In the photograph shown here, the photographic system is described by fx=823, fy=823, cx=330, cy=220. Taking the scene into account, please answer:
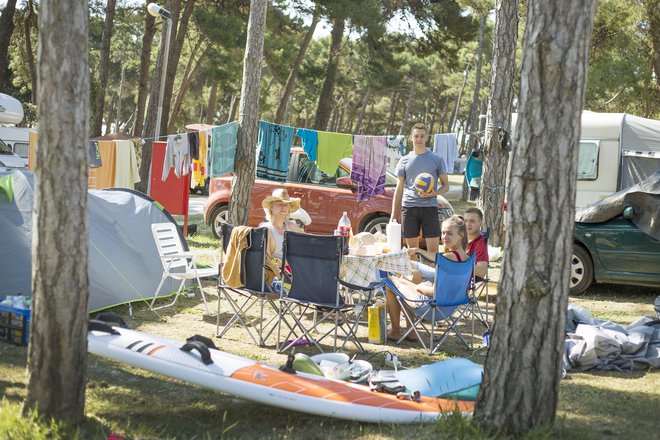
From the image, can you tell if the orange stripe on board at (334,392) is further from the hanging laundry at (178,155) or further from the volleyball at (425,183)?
the hanging laundry at (178,155)

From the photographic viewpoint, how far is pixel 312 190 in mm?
12344

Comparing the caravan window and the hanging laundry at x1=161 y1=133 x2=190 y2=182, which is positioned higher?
the caravan window

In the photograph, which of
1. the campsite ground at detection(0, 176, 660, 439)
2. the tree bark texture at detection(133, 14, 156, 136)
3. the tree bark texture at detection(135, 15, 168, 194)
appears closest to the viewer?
the campsite ground at detection(0, 176, 660, 439)

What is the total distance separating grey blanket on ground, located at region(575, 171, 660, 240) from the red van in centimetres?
306

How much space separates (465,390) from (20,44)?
2872 cm

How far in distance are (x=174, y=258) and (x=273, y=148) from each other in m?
3.86

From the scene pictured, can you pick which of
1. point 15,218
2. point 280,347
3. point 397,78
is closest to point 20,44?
point 397,78

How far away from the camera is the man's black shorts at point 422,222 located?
323 inches

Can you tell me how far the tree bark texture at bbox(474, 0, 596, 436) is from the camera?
3896mm

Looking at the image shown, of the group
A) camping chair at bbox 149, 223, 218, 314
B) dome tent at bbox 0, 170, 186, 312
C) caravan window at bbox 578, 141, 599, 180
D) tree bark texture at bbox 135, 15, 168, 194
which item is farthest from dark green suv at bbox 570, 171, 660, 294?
tree bark texture at bbox 135, 15, 168, 194

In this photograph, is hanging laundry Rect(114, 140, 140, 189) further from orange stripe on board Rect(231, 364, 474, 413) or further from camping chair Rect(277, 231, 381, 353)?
orange stripe on board Rect(231, 364, 474, 413)

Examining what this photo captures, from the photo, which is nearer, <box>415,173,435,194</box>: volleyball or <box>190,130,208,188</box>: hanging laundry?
<box>415,173,435,194</box>: volleyball

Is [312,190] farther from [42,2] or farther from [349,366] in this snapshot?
[42,2]

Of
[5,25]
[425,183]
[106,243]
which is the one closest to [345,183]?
[425,183]
